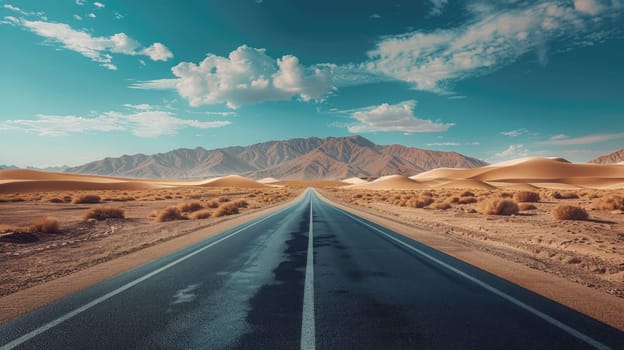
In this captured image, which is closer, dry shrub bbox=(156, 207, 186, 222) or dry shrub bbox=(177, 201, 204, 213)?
dry shrub bbox=(156, 207, 186, 222)

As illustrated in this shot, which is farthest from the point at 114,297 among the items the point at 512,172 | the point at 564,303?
the point at 512,172

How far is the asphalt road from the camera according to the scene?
3.83 metres

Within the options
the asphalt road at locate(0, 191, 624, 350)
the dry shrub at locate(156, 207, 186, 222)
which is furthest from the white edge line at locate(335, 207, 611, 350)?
the dry shrub at locate(156, 207, 186, 222)

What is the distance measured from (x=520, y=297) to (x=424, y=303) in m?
1.75

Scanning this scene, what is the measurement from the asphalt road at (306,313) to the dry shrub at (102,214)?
55.8ft

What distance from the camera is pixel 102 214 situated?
71.6ft

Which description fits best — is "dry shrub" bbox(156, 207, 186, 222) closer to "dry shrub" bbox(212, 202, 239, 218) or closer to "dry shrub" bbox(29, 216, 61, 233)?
"dry shrub" bbox(212, 202, 239, 218)

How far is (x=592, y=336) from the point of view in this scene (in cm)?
396

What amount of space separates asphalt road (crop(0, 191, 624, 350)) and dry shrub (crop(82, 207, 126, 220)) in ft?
55.8

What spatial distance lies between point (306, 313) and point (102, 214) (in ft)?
72.9

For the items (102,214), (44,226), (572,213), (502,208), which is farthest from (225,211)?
(572,213)

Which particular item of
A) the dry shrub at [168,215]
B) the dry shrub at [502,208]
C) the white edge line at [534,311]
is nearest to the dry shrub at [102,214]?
the dry shrub at [168,215]

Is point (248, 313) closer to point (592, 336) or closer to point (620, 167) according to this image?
point (592, 336)

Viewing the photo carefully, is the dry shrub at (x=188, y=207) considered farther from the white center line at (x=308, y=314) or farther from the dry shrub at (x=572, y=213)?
the dry shrub at (x=572, y=213)
